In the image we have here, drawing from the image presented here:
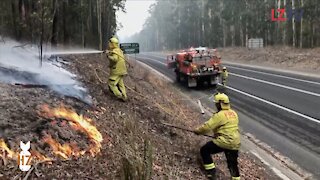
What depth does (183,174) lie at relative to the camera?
23.6ft

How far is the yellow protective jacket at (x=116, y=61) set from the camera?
10.7 meters

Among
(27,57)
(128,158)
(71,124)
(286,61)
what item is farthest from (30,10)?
(286,61)

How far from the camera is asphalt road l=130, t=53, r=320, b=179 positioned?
11.3m

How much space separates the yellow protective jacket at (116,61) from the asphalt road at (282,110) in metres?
4.77

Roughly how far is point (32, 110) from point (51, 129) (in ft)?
2.62

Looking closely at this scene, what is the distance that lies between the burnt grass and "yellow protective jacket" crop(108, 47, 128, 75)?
26.3 inches

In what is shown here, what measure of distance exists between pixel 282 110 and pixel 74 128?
37.2ft

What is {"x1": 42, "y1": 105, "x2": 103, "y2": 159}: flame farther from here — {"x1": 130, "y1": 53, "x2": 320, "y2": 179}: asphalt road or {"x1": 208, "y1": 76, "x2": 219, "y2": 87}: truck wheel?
{"x1": 208, "y1": 76, "x2": 219, "y2": 87}: truck wheel

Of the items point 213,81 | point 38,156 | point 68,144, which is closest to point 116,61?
point 68,144

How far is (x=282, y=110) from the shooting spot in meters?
16.4

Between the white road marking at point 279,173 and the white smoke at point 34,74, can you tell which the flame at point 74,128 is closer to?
the white smoke at point 34,74

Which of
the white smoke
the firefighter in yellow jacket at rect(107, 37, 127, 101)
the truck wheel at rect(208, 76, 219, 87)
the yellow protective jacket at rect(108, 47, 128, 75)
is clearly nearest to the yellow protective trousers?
the firefighter in yellow jacket at rect(107, 37, 127, 101)

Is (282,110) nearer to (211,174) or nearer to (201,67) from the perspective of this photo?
(201,67)

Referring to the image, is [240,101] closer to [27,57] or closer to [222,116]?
[27,57]
